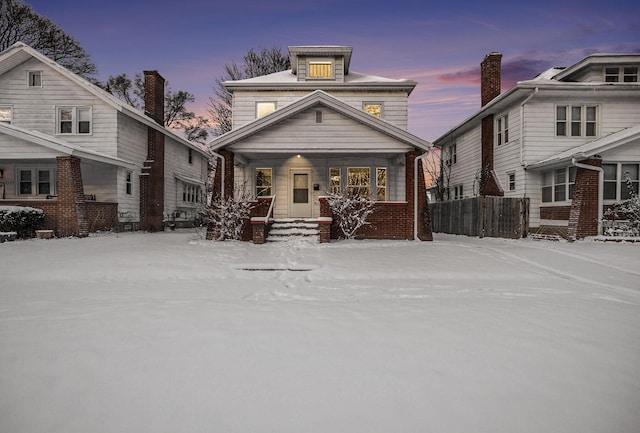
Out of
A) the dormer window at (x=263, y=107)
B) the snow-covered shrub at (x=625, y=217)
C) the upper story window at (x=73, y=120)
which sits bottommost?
the snow-covered shrub at (x=625, y=217)

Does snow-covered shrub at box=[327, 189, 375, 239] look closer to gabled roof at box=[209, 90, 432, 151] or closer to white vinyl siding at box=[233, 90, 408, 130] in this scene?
gabled roof at box=[209, 90, 432, 151]

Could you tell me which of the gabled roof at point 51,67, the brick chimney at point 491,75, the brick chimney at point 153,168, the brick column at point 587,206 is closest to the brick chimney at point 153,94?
the brick chimney at point 153,168

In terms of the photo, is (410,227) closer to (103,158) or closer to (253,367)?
(253,367)

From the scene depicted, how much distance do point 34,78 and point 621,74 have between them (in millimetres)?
29262

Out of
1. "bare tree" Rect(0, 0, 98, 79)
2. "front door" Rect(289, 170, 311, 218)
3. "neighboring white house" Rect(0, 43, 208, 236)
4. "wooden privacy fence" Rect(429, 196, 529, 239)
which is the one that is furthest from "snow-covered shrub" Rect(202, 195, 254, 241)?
"bare tree" Rect(0, 0, 98, 79)

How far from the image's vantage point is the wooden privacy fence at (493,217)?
619 inches

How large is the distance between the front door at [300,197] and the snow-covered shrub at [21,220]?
33.7 feet

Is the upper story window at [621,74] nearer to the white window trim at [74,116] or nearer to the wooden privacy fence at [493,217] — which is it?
the wooden privacy fence at [493,217]

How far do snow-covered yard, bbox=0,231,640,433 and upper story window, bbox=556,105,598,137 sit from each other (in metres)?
12.3

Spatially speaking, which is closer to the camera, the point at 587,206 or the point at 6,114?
the point at 587,206

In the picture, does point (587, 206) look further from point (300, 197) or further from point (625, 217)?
point (300, 197)

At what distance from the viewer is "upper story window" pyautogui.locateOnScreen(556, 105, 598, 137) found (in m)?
16.8

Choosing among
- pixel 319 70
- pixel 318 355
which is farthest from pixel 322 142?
pixel 318 355

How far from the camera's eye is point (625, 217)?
14.4 m
